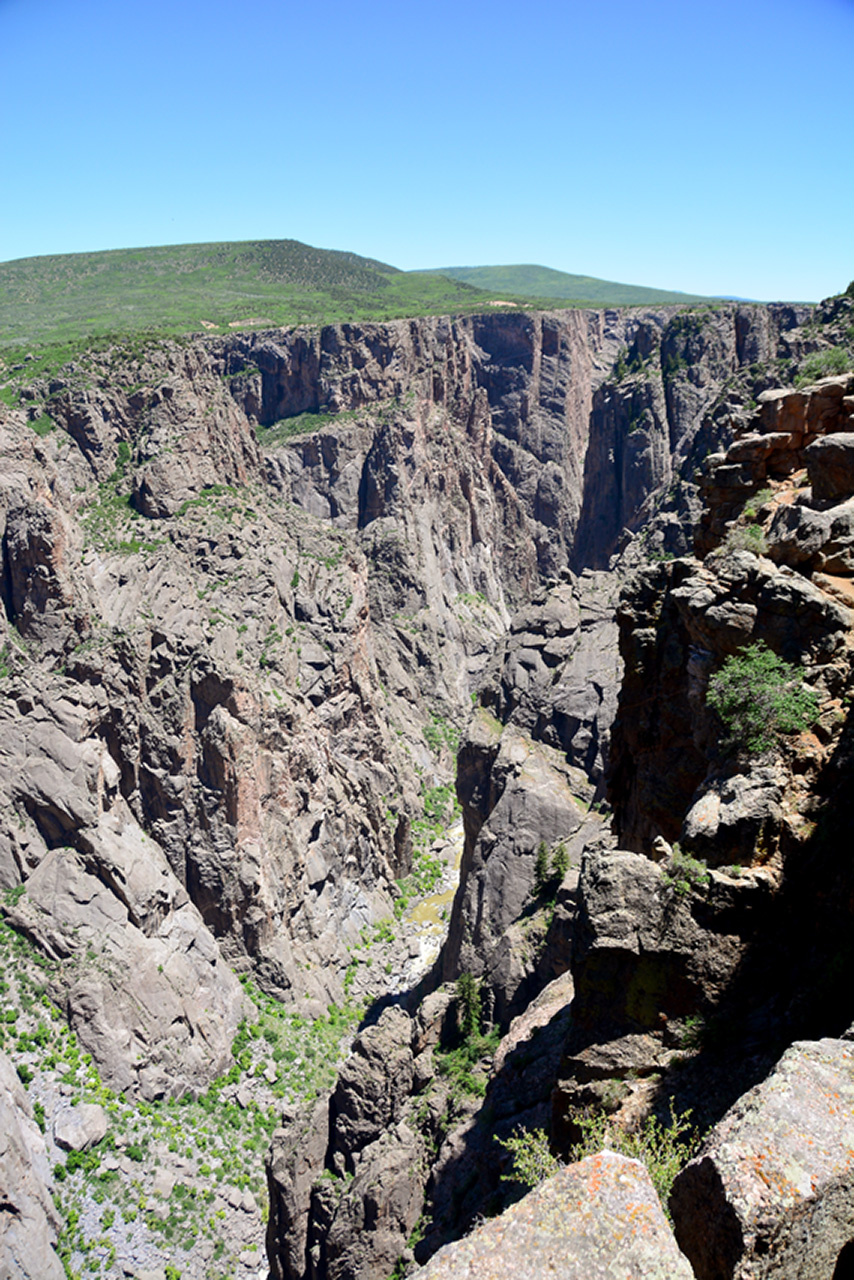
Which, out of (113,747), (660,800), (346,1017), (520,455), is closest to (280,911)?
(346,1017)

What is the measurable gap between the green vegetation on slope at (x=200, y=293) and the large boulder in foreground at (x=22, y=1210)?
90.5 meters

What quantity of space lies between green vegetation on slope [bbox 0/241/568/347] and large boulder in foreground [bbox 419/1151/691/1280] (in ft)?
366

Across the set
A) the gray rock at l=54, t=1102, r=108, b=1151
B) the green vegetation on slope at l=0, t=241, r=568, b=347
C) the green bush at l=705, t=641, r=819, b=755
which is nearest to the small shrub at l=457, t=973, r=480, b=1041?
the gray rock at l=54, t=1102, r=108, b=1151

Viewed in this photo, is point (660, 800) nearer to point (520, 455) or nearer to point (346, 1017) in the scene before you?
point (346, 1017)

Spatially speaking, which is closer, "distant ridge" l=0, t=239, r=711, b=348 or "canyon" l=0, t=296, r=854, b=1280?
"canyon" l=0, t=296, r=854, b=1280

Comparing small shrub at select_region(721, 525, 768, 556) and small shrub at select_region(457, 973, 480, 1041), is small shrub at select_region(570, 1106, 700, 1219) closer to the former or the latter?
small shrub at select_region(721, 525, 768, 556)

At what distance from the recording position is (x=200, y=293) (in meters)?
153

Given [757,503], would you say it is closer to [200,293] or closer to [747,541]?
[747,541]

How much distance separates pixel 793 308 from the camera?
12406 cm

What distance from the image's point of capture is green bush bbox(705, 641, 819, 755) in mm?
18016

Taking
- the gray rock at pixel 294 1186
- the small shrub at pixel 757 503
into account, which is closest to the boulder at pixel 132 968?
the gray rock at pixel 294 1186

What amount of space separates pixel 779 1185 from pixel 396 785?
7976cm

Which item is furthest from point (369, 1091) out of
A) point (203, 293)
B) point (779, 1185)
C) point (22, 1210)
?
point (203, 293)

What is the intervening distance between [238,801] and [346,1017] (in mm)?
17440
